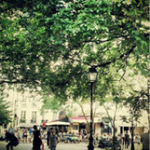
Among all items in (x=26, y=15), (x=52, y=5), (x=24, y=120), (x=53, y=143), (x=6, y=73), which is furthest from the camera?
(x=24, y=120)

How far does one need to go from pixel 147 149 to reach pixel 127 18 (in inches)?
226

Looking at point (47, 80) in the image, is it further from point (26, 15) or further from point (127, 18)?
point (127, 18)

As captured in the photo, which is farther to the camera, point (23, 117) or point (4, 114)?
point (23, 117)

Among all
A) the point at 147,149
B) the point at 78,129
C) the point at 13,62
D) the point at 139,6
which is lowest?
the point at 78,129

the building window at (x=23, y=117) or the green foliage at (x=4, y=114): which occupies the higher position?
the green foliage at (x=4, y=114)

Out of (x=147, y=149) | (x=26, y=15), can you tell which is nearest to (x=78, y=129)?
(x=26, y=15)

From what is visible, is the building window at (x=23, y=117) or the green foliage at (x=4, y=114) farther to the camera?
the building window at (x=23, y=117)

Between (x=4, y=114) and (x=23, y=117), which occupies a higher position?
(x=4, y=114)

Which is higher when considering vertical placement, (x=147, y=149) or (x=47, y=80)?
(x=47, y=80)

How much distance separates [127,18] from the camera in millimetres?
9391

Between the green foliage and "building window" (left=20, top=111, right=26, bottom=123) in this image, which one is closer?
the green foliage

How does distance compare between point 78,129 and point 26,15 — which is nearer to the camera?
point 26,15

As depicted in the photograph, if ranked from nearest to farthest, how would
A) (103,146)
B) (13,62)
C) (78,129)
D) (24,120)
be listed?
(13,62) → (103,146) → (78,129) → (24,120)

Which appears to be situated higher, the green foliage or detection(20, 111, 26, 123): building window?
the green foliage
